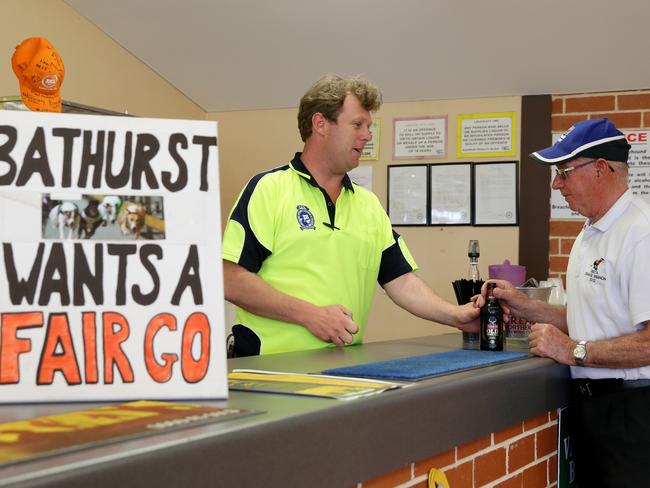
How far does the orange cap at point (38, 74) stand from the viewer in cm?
222

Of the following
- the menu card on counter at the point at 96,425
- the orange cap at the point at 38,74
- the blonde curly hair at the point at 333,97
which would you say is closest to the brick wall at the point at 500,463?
the menu card on counter at the point at 96,425

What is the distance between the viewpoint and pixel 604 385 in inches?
81.4

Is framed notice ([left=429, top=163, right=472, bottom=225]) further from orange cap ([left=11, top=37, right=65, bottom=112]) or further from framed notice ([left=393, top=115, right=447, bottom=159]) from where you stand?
orange cap ([left=11, top=37, right=65, bottom=112])

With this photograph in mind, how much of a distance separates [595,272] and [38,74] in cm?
146

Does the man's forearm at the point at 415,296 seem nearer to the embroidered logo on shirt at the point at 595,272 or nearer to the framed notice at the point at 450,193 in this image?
the embroidered logo on shirt at the point at 595,272

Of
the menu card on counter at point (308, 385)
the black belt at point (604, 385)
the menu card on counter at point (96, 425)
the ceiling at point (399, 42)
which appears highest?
the ceiling at point (399, 42)

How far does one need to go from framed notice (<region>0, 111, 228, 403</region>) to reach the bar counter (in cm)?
6

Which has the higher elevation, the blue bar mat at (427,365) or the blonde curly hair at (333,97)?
the blonde curly hair at (333,97)

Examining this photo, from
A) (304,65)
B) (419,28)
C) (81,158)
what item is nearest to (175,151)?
(81,158)

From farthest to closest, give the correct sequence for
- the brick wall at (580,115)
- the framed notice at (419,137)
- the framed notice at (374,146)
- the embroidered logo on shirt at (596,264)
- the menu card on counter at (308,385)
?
1. the framed notice at (374,146)
2. the framed notice at (419,137)
3. the brick wall at (580,115)
4. the embroidered logo on shirt at (596,264)
5. the menu card on counter at (308,385)

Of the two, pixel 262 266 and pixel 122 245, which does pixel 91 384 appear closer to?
pixel 122 245

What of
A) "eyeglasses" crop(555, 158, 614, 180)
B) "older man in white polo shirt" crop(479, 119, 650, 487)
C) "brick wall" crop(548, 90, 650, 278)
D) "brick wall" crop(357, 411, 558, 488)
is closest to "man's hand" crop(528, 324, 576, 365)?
"older man in white polo shirt" crop(479, 119, 650, 487)

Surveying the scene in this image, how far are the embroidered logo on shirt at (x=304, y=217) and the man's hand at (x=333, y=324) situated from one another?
0.87 feet

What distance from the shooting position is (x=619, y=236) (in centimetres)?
204
